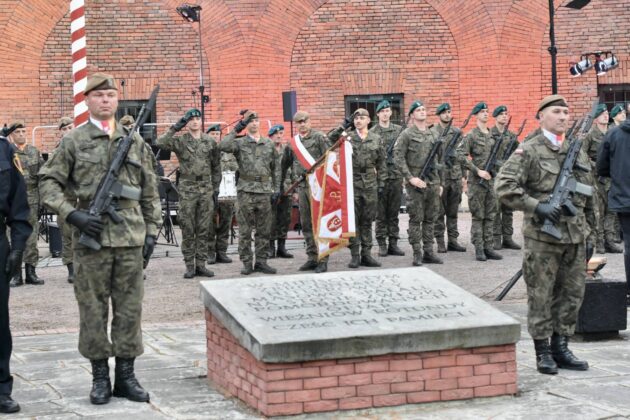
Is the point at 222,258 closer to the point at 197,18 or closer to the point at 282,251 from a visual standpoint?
the point at 282,251

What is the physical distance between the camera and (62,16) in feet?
73.4

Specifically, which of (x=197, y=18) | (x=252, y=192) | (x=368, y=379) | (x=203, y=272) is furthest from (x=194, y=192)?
(x=197, y=18)


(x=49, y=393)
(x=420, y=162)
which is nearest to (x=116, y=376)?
(x=49, y=393)

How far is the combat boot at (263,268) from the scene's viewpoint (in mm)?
14148

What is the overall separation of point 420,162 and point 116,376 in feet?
28.1

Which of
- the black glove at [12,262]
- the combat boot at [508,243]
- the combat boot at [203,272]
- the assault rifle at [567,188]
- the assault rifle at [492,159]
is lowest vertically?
the combat boot at [203,272]

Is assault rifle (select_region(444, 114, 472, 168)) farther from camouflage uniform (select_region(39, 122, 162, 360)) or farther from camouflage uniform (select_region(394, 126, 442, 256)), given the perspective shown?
camouflage uniform (select_region(39, 122, 162, 360))

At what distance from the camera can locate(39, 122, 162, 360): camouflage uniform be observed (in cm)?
707

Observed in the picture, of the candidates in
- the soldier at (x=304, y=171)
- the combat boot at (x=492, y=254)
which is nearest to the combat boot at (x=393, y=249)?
the combat boot at (x=492, y=254)

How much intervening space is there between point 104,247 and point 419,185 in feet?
26.3

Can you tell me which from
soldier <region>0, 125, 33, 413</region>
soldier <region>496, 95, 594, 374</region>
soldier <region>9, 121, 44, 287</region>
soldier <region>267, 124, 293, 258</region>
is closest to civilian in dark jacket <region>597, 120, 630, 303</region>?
soldier <region>496, 95, 594, 374</region>

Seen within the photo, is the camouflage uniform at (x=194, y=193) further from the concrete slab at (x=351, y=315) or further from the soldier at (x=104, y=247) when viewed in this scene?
the soldier at (x=104, y=247)

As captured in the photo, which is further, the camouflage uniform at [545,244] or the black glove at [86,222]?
the camouflage uniform at [545,244]

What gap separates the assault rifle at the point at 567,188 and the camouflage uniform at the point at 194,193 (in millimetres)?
7060
